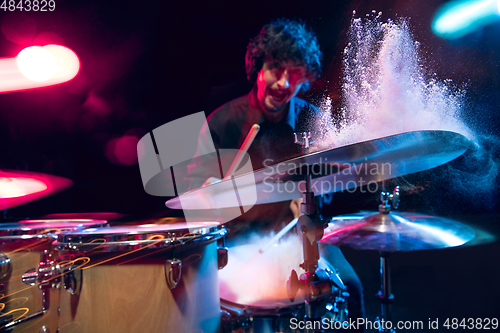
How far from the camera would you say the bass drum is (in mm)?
824

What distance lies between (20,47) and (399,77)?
2399mm

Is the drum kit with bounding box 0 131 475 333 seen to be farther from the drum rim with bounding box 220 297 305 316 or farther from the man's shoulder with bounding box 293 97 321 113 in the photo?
the man's shoulder with bounding box 293 97 321 113

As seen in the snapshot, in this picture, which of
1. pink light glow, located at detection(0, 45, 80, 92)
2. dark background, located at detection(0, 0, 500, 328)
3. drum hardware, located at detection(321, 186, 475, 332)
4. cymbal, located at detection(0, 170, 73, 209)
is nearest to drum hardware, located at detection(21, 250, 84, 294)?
drum hardware, located at detection(321, 186, 475, 332)

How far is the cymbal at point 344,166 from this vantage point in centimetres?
56

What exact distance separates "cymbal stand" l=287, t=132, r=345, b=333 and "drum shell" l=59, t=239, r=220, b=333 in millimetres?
334

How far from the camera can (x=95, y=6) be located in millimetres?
1819

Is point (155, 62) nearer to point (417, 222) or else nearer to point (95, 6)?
point (95, 6)

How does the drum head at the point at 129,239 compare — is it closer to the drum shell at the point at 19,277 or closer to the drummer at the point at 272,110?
the drum shell at the point at 19,277

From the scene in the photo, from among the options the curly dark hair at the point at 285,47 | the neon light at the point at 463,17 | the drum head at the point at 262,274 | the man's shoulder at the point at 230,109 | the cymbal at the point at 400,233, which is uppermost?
the curly dark hair at the point at 285,47

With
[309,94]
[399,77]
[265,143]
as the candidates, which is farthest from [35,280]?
[399,77]

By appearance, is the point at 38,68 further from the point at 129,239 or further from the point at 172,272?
the point at 172,272

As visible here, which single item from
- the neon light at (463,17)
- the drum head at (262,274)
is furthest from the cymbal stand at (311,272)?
the neon light at (463,17)

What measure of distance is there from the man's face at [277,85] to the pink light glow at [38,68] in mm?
1381

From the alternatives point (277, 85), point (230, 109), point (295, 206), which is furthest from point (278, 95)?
point (295, 206)
